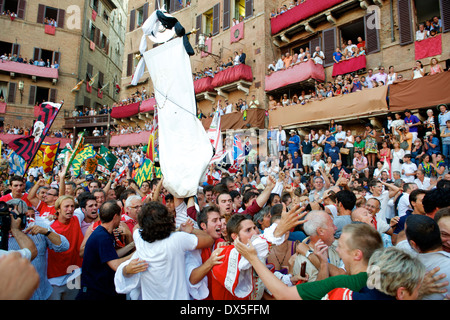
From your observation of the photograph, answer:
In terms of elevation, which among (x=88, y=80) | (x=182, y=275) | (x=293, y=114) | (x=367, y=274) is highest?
(x=88, y=80)

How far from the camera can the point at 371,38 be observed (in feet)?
49.5

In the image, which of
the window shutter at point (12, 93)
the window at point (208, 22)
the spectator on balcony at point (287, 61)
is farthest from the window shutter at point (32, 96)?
the spectator on balcony at point (287, 61)

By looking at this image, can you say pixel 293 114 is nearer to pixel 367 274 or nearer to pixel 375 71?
pixel 375 71

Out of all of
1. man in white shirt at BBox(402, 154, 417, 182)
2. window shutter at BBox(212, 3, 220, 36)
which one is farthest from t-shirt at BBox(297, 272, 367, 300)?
window shutter at BBox(212, 3, 220, 36)

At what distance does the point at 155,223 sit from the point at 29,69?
111 feet

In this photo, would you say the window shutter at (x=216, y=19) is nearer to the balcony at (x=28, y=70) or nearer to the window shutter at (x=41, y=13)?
the balcony at (x=28, y=70)

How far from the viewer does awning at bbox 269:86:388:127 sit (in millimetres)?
13047

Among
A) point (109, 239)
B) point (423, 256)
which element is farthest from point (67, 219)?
point (423, 256)

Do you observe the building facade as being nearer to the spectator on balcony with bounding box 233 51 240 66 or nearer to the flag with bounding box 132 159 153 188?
the spectator on balcony with bounding box 233 51 240 66

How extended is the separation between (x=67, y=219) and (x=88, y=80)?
1326 inches

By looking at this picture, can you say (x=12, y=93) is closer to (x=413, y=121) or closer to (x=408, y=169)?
(x=413, y=121)

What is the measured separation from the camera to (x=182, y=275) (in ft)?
8.19

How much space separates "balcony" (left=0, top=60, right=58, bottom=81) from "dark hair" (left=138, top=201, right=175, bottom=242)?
33.3 metres

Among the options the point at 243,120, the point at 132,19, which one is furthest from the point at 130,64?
the point at 243,120
